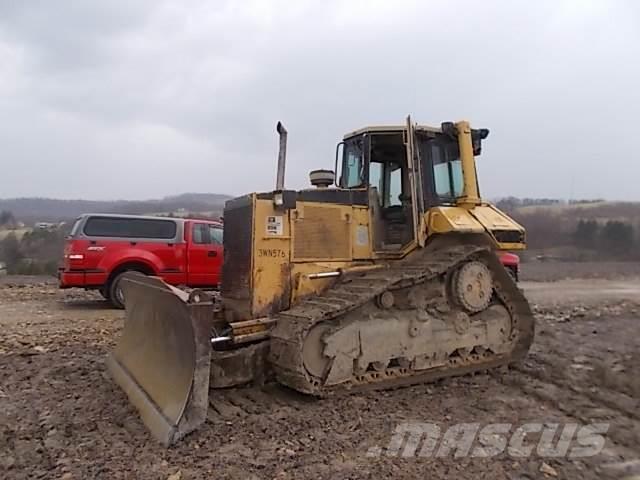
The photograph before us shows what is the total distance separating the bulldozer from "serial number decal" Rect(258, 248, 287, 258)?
0.6 inches

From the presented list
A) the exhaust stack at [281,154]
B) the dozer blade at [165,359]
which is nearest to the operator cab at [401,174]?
the exhaust stack at [281,154]

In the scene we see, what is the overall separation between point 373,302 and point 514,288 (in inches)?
80.5

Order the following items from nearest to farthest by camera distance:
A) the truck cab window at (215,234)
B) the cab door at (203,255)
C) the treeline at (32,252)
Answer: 1. the cab door at (203,255)
2. the truck cab window at (215,234)
3. the treeline at (32,252)

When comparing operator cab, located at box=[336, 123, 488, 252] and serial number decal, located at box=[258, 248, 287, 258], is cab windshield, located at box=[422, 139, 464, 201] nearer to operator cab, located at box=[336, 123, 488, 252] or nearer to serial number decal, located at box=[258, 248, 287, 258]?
operator cab, located at box=[336, 123, 488, 252]

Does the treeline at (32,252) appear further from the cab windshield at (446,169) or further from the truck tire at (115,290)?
the cab windshield at (446,169)

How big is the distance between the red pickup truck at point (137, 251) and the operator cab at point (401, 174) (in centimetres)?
541

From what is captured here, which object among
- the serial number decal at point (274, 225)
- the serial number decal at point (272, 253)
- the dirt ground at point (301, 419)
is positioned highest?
the serial number decal at point (274, 225)

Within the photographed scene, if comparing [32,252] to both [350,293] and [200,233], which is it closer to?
[200,233]

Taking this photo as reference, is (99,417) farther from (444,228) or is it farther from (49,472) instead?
(444,228)

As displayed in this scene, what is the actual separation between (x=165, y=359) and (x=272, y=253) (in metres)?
1.52

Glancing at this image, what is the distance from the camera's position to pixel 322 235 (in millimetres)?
6828

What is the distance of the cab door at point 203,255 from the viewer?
1304 centimetres

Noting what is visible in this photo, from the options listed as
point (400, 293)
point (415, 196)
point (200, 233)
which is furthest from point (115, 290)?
point (400, 293)

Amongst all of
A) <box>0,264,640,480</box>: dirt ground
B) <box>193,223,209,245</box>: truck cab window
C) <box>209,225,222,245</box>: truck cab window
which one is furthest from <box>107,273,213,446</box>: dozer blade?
<box>209,225,222,245</box>: truck cab window
